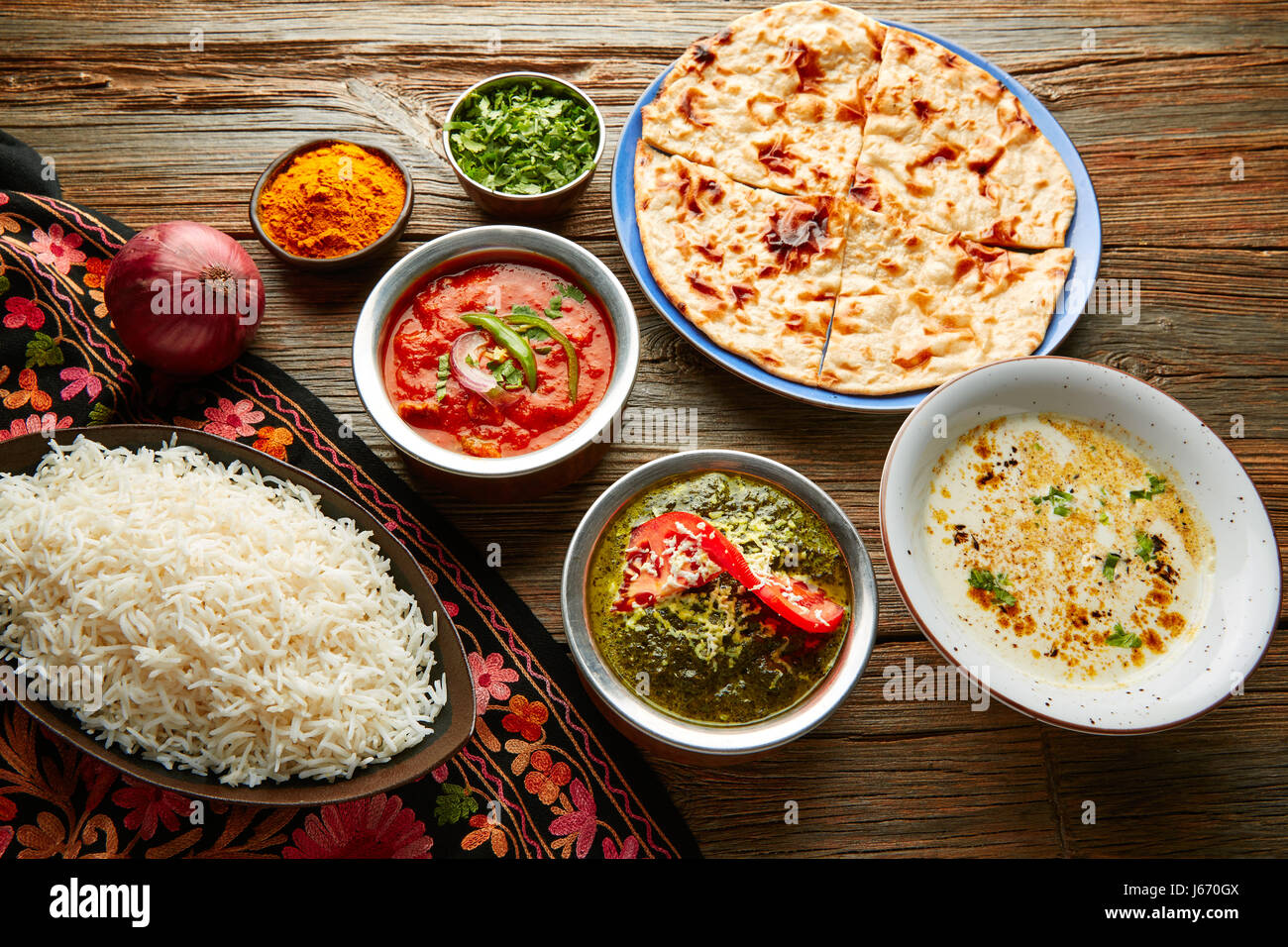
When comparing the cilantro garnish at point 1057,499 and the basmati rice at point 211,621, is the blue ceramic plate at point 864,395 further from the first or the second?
the basmati rice at point 211,621

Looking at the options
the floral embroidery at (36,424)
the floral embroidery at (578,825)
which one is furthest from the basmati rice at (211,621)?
the floral embroidery at (578,825)

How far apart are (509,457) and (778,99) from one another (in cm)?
175

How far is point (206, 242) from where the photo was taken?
2.49 metres

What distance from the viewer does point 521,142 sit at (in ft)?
9.31

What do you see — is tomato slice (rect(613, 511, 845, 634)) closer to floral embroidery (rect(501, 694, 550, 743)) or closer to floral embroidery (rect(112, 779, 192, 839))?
floral embroidery (rect(501, 694, 550, 743))

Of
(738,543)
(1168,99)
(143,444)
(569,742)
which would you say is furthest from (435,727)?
(1168,99)

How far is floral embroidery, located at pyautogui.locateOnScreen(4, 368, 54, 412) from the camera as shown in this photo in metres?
2.51

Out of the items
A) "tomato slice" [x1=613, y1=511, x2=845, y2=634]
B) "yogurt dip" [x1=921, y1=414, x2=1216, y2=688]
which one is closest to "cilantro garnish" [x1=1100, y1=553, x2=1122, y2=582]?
"yogurt dip" [x1=921, y1=414, x2=1216, y2=688]

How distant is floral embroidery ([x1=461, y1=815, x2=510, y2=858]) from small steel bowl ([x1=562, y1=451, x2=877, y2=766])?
418mm

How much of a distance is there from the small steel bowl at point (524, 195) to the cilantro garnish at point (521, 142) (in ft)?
0.08

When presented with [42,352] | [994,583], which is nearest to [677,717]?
[994,583]

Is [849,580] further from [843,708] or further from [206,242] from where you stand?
[206,242]

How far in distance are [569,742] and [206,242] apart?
1.80m

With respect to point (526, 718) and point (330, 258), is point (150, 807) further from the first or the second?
point (330, 258)
